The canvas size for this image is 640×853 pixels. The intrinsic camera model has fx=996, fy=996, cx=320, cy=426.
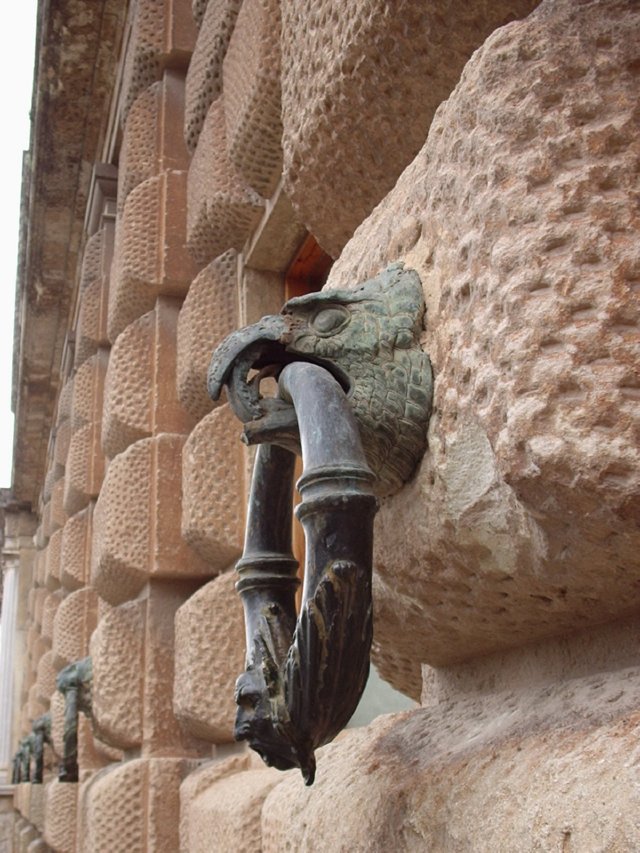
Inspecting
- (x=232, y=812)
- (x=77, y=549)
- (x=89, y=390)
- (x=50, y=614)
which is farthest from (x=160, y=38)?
(x=50, y=614)

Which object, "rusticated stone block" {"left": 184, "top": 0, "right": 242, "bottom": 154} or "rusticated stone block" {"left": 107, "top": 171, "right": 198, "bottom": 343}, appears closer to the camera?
"rusticated stone block" {"left": 184, "top": 0, "right": 242, "bottom": 154}

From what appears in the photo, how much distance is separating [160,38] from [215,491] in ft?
3.24

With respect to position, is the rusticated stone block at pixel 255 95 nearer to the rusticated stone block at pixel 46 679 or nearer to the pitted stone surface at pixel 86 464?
the pitted stone surface at pixel 86 464

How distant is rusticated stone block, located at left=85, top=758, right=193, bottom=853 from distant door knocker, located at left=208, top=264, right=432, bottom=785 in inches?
40.1

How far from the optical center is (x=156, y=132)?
6.19ft

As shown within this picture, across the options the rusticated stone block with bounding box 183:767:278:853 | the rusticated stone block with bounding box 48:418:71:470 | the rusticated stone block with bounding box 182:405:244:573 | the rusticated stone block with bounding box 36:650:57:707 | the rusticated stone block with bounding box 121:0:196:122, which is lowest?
the rusticated stone block with bounding box 36:650:57:707

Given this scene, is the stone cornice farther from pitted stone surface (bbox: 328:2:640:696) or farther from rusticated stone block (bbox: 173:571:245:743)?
pitted stone surface (bbox: 328:2:640:696)

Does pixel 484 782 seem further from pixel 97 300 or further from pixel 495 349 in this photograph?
pixel 97 300

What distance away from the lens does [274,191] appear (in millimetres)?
1319

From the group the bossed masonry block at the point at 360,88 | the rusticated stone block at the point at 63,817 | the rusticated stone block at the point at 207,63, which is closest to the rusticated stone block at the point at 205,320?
the rusticated stone block at the point at 207,63

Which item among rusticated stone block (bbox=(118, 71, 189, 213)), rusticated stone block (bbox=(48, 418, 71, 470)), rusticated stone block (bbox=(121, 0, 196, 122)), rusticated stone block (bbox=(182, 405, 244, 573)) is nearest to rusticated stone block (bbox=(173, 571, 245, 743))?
rusticated stone block (bbox=(182, 405, 244, 573))

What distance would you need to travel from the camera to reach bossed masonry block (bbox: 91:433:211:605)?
62.1 inches

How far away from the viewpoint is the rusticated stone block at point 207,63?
4.56 feet

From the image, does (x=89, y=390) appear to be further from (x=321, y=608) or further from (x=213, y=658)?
(x=321, y=608)
